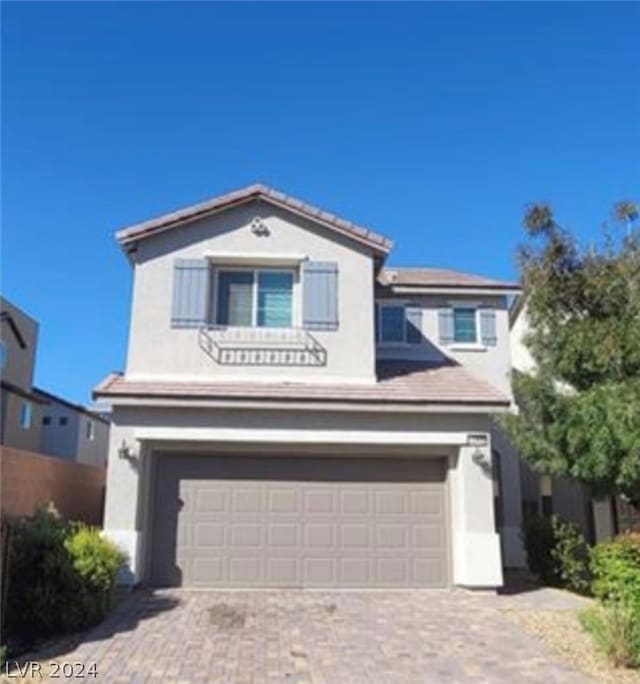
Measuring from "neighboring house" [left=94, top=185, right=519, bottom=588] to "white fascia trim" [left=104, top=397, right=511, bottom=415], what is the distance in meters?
0.03

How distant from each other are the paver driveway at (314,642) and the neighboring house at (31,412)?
1956cm

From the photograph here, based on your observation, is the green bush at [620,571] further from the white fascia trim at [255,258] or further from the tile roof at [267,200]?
the white fascia trim at [255,258]

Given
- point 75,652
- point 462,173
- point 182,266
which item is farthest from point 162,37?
point 75,652

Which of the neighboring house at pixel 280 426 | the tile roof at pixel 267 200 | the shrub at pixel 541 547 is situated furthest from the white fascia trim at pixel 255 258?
the shrub at pixel 541 547

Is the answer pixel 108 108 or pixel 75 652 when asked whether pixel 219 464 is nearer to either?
pixel 75 652

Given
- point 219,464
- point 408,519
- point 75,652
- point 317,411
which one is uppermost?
point 317,411

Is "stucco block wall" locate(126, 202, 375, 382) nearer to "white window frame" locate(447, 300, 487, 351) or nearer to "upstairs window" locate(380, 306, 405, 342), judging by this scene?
"upstairs window" locate(380, 306, 405, 342)

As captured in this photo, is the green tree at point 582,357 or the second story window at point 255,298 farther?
the second story window at point 255,298

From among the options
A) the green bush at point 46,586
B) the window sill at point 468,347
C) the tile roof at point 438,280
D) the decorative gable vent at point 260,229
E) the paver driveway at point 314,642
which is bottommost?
the paver driveway at point 314,642

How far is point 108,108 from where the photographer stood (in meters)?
13.8

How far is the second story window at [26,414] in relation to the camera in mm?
31656

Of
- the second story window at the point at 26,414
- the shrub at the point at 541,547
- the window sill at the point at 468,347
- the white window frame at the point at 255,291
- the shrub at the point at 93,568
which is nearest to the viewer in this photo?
the shrub at the point at 93,568

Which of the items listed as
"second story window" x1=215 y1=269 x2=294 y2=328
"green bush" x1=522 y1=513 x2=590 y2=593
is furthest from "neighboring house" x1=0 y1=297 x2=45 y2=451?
"green bush" x1=522 y1=513 x2=590 y2=593

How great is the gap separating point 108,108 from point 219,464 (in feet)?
24.1
